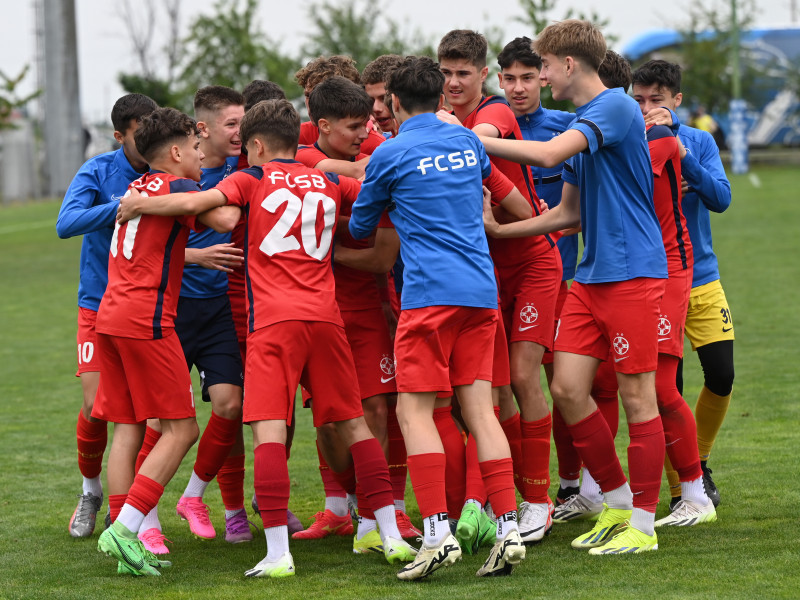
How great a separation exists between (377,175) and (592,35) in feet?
4.01

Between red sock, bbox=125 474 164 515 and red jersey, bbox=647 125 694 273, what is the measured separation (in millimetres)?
2724

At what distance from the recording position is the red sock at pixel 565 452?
20.2 feet

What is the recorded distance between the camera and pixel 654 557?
16.3ft

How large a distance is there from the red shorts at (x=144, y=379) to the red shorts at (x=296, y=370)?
0.42 metres

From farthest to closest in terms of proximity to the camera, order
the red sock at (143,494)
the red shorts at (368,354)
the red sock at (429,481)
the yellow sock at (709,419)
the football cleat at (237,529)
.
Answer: the yellow sock at (709,419), the football cleat at (237,529), the red shorts at (368,354), the red sock at (143,494), the red sock at (429,481)

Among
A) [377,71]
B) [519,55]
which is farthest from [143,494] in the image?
[519,55]

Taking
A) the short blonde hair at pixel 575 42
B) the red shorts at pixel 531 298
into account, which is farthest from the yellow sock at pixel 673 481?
the short blonde hair at pixel 575 42

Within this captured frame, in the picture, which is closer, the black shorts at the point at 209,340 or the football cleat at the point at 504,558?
the football cleat at the point at 504,558

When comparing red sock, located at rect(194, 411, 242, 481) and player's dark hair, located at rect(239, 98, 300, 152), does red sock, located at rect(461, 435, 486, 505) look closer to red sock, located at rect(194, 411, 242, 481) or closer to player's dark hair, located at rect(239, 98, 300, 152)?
red sock, located at rect(194, 411, 242, 481)

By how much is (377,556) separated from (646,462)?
52.6 inches

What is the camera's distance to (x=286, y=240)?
4.95 metres

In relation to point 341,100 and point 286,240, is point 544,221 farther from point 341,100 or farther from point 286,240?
point 286,240

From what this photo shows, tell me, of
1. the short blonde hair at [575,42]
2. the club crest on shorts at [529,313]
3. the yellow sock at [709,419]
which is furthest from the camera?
the yellow sock at [709,419]

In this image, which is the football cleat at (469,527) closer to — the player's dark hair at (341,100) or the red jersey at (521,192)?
the red jersey at (521,192)
